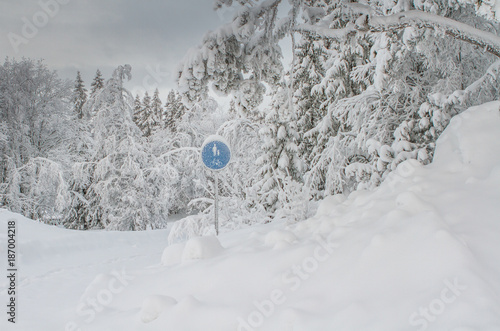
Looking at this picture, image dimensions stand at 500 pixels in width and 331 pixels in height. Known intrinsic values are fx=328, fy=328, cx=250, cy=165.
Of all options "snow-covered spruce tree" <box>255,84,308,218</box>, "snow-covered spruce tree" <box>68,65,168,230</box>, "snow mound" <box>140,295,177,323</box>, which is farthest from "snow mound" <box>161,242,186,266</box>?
"snow-covered spruce tree" <box>68,65,168,230</box>

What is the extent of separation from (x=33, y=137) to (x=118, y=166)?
4.85m

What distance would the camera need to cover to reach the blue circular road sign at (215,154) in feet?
24.1

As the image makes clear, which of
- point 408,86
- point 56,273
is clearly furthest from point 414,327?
point 56,273

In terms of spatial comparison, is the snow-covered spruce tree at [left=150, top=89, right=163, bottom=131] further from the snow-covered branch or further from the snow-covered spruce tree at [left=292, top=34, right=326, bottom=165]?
the snow-covered branch

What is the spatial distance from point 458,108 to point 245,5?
412 cm

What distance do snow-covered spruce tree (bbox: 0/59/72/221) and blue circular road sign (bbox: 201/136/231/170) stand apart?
12.6 m

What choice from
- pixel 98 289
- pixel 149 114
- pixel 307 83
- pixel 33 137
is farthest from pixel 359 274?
pixel 149 114

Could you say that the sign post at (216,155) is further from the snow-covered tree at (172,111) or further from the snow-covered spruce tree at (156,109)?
the snow-covered spruce tree at (156,109)

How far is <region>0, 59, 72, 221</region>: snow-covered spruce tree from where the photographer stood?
54.4ft

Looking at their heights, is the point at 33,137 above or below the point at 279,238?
above

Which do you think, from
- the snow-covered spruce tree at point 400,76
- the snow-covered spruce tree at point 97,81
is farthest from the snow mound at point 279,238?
the snow-covered spruce tree at point 97,81

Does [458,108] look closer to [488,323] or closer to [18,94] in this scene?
[488,323]

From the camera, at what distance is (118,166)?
19312 millimetres

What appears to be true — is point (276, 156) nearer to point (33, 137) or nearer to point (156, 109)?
point (33, 137)
